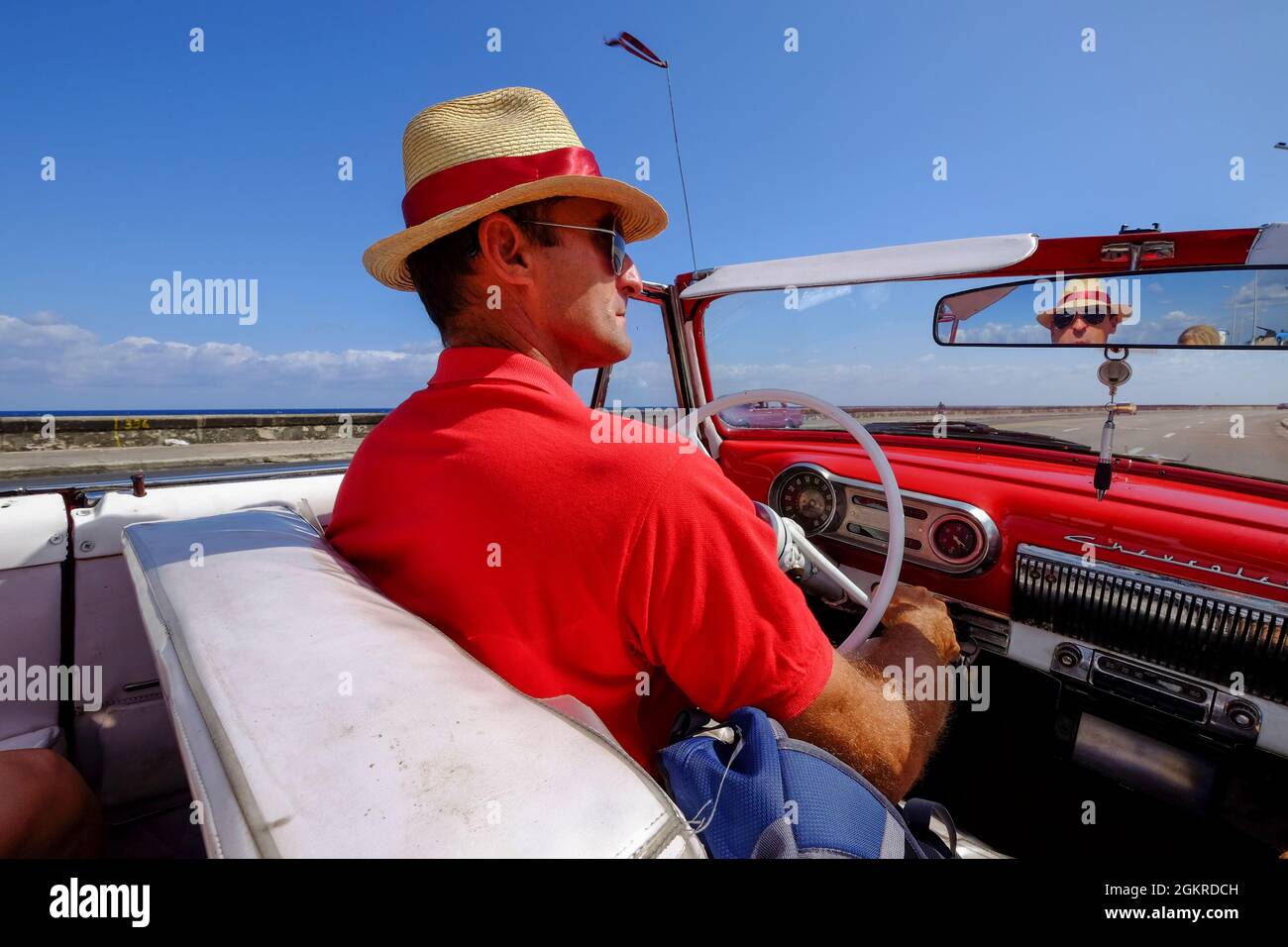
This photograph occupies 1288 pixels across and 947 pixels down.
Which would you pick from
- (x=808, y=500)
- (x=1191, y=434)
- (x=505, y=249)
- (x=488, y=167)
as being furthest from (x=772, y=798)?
(x=1191, y=434)

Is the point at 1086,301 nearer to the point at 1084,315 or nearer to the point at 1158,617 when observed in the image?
the point at 1084,315

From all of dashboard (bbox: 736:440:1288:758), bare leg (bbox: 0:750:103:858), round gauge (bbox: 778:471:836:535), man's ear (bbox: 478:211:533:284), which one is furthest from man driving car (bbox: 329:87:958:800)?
round gauge (bbox: 778:471:836:535)

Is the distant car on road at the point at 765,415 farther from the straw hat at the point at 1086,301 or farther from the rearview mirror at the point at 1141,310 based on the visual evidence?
the straw hat at the point at 1086,301

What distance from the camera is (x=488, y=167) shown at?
1319mm

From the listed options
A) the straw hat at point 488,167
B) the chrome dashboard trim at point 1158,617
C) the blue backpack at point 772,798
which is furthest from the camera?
the chrome dashboard trim at point 1158,617

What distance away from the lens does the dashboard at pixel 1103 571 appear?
A: 4.91 ft

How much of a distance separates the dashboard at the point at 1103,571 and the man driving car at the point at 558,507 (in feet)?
1.90

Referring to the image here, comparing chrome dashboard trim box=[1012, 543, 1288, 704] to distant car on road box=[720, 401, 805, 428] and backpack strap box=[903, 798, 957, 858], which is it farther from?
distant car on road box=[720, 401, 805, 428]

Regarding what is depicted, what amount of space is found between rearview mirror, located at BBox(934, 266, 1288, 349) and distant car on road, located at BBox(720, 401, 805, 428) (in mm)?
821

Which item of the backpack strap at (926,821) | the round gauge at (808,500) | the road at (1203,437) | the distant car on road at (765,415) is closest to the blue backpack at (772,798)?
the backpack strap at (926,821)

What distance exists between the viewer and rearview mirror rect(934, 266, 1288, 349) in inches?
59.7

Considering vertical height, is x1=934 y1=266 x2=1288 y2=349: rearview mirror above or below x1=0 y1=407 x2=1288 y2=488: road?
above

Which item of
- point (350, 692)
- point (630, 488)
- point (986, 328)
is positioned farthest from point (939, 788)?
point (350, 692)
